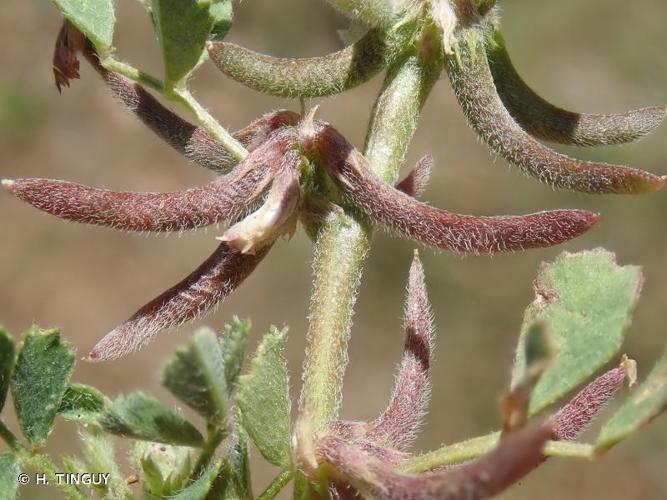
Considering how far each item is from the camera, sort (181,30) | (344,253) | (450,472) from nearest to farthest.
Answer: (450,472) → (181,30) → (344,253)

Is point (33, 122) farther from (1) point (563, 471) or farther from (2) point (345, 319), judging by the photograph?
(2) point (345, 319)

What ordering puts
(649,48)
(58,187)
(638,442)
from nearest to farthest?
(58,187)
(638,442)
(649,48)

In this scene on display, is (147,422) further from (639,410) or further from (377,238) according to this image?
(377,238)

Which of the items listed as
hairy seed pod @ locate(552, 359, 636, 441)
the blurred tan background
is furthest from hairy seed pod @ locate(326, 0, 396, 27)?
the blurred tan background

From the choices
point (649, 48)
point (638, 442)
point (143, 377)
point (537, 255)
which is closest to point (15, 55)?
point (143, 377)

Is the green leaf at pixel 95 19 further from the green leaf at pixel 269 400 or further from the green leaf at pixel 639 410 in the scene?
the green leaf at pixel 639 410

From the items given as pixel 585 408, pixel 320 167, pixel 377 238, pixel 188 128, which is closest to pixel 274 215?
pixel 320 167

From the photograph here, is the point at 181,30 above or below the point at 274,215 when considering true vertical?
above
